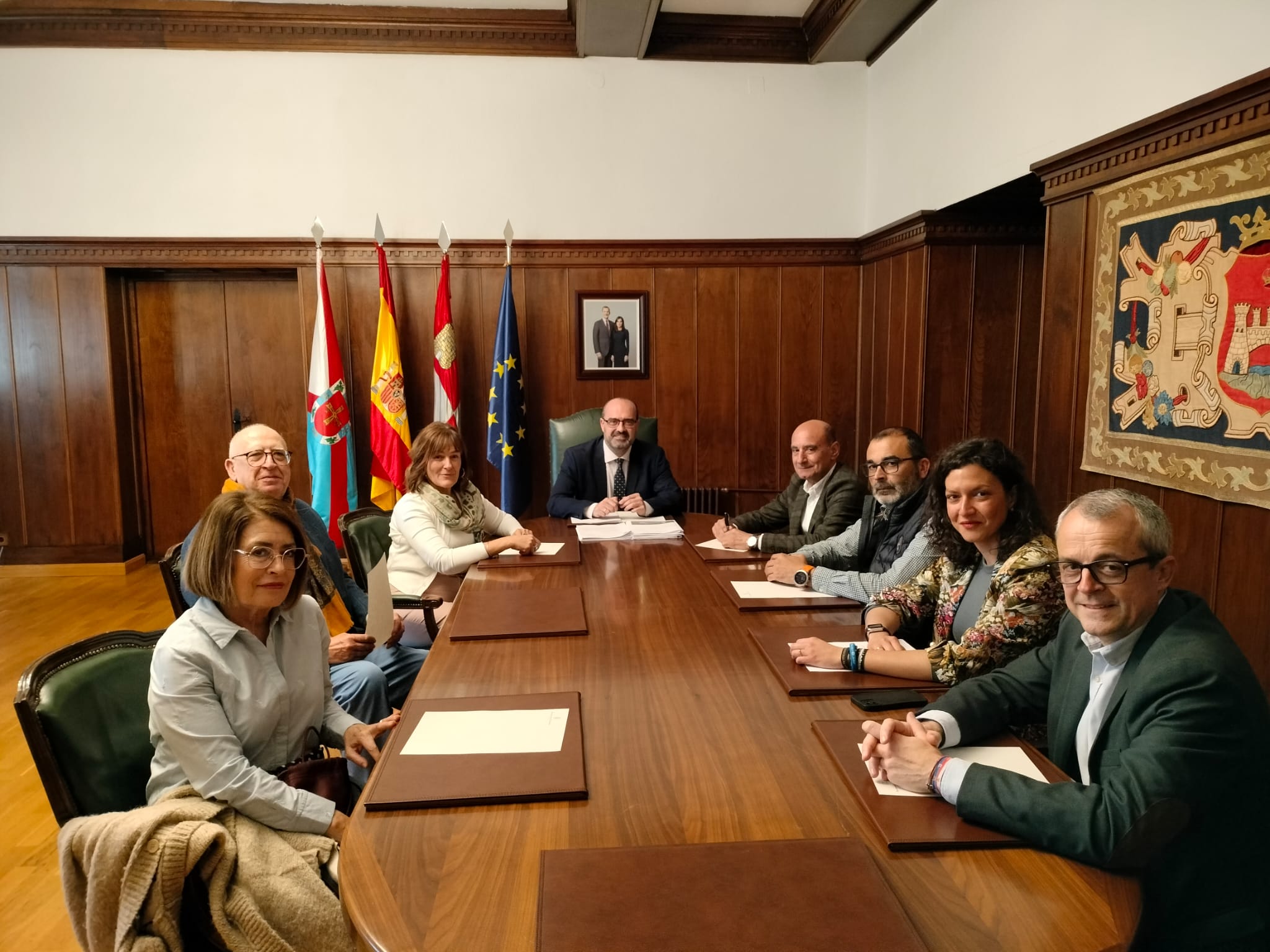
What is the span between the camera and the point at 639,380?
5.70m

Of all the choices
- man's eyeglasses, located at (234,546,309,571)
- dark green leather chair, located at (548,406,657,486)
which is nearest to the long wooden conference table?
man's eyeglasses, located at (234,546,309,571)

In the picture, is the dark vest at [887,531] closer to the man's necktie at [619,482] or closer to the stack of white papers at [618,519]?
the stack of white papers at [618,519]

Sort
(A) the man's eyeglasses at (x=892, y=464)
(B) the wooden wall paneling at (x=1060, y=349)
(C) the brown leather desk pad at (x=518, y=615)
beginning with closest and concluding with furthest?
(C) the brown leather desk pad at (x=518, y=615) < (A) the man's eyeglasses at (x=892, y=464) < (B) the wooden wall paneling at (x=1060, y=349)

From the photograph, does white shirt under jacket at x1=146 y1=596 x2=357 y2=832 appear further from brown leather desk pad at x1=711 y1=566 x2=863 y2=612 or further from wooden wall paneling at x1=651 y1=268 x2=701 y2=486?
wooden wall paneling at x1=651 y1=268 x2=701 y2=486

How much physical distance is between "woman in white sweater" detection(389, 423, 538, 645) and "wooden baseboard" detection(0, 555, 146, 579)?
3.64 meters

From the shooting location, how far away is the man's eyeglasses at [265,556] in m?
1.60

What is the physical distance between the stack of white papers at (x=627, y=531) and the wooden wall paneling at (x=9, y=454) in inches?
175

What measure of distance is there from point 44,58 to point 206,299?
5.46 feet

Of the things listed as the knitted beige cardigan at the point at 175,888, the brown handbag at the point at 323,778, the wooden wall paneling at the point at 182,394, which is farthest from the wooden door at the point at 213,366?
A: the knitted beige cardigan at the point at 175,888

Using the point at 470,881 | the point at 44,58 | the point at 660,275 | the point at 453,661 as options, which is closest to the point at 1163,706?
the point at 470,881

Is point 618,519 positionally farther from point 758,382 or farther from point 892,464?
point 758,382

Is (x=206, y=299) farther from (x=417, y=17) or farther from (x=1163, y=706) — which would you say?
(x=1163, y=706)

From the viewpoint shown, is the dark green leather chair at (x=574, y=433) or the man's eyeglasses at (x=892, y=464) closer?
the man's eyeglasses at (x=892, y=464)

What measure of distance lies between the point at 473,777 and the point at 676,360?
4555 mm
